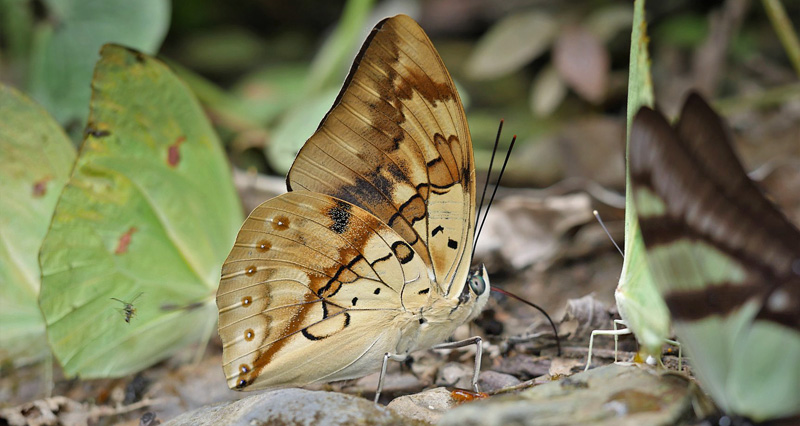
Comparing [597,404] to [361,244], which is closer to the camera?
[597,404]

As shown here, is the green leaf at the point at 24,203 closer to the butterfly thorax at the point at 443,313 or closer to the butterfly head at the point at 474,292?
the butterfly thorax at the point at 443,313

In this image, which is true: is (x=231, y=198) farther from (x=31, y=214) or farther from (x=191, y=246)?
(x=31, y=214)

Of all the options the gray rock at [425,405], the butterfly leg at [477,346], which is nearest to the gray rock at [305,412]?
the gray rock at [425,405]

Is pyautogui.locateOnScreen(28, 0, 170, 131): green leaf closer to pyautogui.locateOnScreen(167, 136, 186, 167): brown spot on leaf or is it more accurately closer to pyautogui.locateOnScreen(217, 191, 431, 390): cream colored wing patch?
pyautogui.locateOnScreen(167, 136, 186, 167): brown spot on leaf

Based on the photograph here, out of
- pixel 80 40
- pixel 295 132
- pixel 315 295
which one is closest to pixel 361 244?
pixel 315 295

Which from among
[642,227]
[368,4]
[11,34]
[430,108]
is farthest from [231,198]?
[11,34]

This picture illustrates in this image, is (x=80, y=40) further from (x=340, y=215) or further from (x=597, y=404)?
(x=597, y=404)
